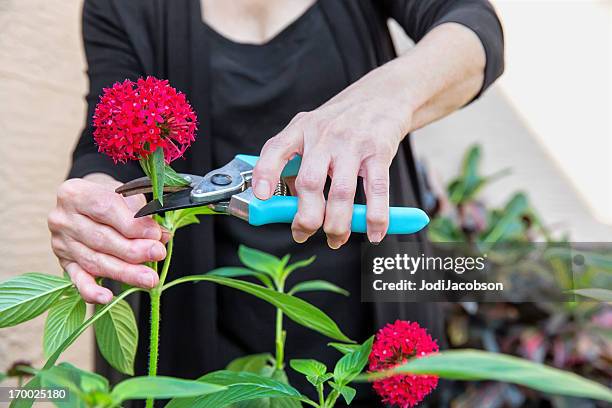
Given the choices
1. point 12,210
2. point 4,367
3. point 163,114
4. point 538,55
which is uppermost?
point 538,55

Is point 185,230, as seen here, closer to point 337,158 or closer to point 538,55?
point 337,158

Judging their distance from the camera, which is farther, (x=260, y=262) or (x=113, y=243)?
(x=260, y=262)

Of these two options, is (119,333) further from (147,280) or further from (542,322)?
(542,322)

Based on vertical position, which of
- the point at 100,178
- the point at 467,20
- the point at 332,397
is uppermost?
the point at 467,20

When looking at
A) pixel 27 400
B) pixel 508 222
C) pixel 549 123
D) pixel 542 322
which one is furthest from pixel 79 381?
pixel 549 123

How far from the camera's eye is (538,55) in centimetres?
238

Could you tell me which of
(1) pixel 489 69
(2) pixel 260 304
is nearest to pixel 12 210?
(2) pixel 260 304

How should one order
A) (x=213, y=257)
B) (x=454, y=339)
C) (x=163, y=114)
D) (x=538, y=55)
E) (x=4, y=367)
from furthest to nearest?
1. (x=538, y=55)
2. (x=454, y=339)
3. (x=4, y=367)
4. (x=213, y=257)
5. (x=163, y=114)

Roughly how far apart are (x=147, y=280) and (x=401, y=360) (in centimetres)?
17

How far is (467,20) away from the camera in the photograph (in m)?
0.66

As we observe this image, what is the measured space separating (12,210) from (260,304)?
1.59 feet

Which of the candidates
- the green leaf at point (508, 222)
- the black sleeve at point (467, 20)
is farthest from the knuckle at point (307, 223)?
the green leaf at point (508, 222)

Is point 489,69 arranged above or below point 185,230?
above

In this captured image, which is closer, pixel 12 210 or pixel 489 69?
pixel 489 69
